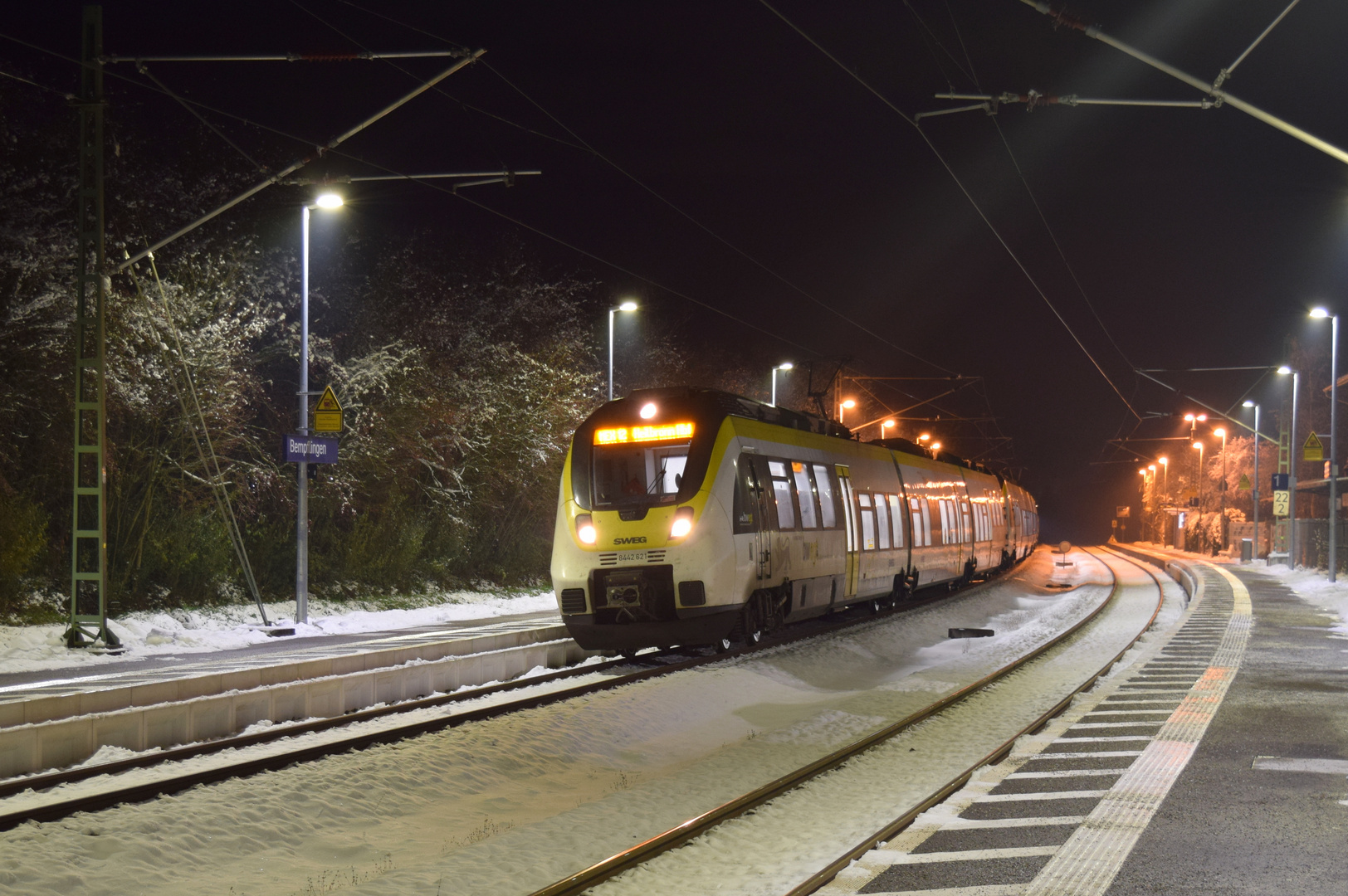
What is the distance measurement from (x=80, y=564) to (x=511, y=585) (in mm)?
16207

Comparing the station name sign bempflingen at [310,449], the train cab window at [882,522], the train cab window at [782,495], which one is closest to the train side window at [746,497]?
the train cab window at [782,495]

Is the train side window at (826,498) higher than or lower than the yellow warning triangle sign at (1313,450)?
lower

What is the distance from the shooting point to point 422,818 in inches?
354

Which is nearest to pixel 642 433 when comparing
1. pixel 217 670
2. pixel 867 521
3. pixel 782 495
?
pixel 782 495

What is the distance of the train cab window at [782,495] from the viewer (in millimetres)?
17469

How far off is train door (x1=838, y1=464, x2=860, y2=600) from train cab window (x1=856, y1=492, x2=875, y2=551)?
407 mm

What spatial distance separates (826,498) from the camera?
1986 centimetres

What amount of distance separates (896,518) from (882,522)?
137 cm

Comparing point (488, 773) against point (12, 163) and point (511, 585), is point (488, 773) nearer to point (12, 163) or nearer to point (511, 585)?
point (12, 163)

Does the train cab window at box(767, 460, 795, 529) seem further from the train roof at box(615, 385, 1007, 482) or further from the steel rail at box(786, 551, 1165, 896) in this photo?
the steel rail at box(786, 551, 1165, 896)

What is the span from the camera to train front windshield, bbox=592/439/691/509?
15992 millimetres

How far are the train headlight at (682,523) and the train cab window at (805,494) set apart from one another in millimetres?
3348

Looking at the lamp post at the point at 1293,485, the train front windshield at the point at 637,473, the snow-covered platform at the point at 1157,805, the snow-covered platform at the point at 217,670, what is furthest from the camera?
the lamp post at the point at 1293,485

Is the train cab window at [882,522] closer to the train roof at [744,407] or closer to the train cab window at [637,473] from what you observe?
the train roof at [744,407]
